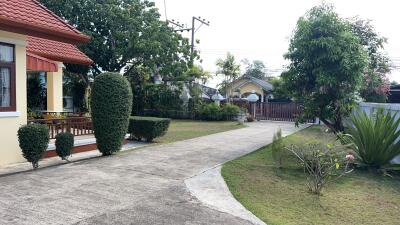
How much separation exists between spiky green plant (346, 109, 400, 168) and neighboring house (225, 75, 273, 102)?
28558 mm

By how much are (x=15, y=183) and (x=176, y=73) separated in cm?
2001

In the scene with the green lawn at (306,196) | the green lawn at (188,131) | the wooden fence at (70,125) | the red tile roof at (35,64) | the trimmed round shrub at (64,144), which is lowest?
the green lawn at (306,196)

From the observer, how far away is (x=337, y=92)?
10.9 meters

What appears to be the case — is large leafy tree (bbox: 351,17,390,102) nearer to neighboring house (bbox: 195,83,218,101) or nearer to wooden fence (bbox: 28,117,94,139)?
wooden fence (bbox: 28,117,94,139)

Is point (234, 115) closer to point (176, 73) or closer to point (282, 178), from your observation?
point (176, 73)

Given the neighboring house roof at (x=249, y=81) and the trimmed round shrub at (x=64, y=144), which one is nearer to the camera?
the trimmed round shrub at (x=64, y=144)

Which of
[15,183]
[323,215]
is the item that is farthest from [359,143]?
[15,183]

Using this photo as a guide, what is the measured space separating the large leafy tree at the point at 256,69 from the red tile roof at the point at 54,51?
178 feet

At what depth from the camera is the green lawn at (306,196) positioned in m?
5.61

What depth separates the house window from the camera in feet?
28.2

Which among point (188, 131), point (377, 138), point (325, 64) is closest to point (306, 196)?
point (377, 138)

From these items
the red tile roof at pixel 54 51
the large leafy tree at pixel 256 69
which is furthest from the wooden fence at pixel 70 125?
the large leafy tree at pixel 256 69

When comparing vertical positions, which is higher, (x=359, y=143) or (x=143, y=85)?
(x=143, y=85)

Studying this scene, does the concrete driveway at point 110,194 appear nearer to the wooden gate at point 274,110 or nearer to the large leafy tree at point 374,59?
the large leafy tree at point 374,59
